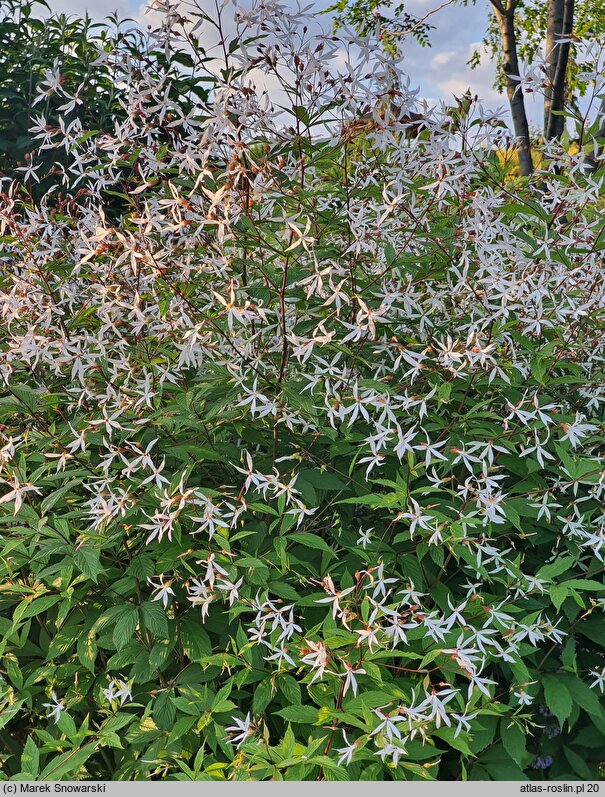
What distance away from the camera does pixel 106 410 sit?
2.04 metres

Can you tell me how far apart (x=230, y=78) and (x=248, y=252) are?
0.44 meters

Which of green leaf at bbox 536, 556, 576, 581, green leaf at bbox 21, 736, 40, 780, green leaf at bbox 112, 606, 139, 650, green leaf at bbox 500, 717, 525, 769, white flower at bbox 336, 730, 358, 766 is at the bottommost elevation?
green leaf at bbox 21, 736, 40, 780

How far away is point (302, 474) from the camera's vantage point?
2012 mm

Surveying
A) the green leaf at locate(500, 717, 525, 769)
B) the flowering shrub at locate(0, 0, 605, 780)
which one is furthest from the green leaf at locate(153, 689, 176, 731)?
the green leaf at locate(500, 717, 525, 769)

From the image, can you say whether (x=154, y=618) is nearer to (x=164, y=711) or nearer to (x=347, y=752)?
(x=164, y=711)

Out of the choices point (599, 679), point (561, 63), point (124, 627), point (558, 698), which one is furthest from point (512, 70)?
point (124, 627)

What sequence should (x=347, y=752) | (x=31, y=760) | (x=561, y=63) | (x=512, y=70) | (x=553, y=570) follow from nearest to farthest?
(x=347, y=752) < (x=31, y=760) < (x=553, y=570) < (x=561, y=63) < (x=512, y=70)

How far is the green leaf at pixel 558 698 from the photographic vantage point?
188 cm

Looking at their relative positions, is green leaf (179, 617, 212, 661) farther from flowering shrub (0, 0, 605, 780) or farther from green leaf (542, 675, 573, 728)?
green leaf (542, 675, 573, 728)

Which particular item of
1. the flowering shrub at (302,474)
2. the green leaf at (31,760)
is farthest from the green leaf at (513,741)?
the green leaf at (31,760)

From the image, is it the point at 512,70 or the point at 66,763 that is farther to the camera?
the point at 512,70

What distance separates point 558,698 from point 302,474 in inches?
33.3

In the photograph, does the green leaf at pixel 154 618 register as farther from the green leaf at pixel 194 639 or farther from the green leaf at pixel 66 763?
the green leaf at pixel 66 763

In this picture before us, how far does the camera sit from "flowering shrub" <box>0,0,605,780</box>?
1.81 metres
